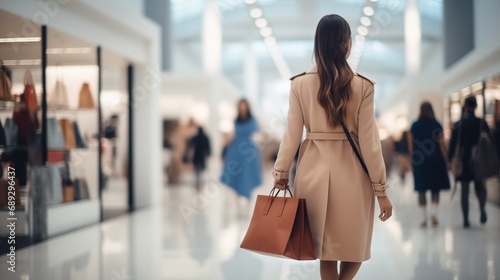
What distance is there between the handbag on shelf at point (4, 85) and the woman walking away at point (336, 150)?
443 cm

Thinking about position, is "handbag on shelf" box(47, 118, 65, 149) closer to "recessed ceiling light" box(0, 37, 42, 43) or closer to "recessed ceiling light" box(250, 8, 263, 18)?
"recessed ceiling light" box(0, 37, 42, 43)

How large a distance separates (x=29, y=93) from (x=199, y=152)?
27.4 ft

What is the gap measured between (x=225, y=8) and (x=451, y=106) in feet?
57.7

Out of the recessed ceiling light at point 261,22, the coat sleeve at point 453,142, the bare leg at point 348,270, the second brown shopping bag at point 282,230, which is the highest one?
the recessed ceiling light at point 261,22

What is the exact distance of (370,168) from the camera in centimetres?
337

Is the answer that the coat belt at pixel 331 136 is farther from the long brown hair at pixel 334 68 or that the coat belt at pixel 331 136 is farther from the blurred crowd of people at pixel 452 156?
the blurred crowd of people at pixel 452 156

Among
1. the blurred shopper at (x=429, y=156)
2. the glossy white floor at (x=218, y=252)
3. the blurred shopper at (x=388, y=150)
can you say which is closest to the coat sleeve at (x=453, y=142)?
the blurred shopper at (x=429, y=156)

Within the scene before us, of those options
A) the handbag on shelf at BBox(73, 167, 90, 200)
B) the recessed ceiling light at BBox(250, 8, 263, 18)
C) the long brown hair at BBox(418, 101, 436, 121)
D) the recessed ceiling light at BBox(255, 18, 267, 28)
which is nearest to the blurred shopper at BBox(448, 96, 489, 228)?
the long brown hair at BBox(418, 101, 436, 121)

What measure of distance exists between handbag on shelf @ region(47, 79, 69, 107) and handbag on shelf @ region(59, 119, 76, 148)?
245 mm

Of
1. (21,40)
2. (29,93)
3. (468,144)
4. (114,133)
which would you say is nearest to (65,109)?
(29,93)

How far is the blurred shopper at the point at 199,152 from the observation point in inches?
619

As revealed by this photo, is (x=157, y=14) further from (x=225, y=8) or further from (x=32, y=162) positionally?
(x=225, y=8)

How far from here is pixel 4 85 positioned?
6961mm

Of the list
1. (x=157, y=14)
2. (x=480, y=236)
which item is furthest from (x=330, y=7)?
(x=480, y=236)
